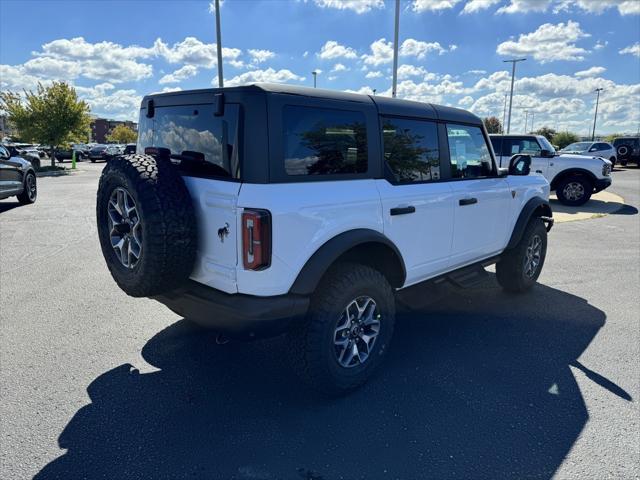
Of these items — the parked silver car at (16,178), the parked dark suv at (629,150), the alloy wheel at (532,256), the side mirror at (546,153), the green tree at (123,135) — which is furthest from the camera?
the green tree at (123,135)

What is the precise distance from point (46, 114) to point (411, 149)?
27.3 metres

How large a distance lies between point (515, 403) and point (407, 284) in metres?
1.16

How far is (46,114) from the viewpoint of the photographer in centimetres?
2478

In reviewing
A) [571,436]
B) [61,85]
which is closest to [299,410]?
[571,436]

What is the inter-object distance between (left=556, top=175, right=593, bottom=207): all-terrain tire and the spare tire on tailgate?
41.0 ft

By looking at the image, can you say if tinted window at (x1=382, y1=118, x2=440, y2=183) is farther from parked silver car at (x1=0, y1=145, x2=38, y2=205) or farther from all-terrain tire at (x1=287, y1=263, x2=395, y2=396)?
parked silver car at (x1=0, y1=145, x2=38, y2=205)

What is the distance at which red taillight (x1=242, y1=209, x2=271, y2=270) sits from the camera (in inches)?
97.9

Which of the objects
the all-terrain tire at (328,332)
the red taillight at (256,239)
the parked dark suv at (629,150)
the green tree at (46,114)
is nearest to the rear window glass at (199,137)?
the red taillight at (256,239)

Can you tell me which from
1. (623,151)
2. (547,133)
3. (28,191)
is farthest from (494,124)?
(28,191)

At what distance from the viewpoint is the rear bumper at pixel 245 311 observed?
2586 mm

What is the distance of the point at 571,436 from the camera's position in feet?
8.82

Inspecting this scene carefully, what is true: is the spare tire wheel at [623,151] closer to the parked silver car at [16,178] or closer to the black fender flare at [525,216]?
the black fender flare at [525,216]

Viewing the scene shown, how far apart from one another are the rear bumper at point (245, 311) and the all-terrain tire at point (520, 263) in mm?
3138

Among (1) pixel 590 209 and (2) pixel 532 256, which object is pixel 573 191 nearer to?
(1) pixel 590 209
